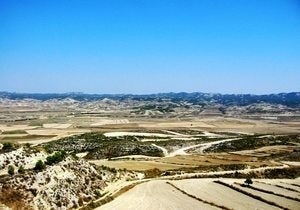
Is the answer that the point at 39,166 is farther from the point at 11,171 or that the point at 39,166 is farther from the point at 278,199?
the point at 278,199

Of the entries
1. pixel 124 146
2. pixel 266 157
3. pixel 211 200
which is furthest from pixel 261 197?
pixel 124 146

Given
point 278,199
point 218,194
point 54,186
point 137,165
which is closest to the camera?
point 54,186

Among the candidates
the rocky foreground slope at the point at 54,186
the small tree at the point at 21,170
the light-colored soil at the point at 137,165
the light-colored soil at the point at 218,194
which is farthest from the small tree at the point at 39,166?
the light-colored soil at the point at 137,165

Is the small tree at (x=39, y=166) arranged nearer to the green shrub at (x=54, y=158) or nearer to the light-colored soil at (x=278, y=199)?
the green shrub at (x=54, y=158)

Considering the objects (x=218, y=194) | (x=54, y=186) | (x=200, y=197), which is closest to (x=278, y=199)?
(x=218, y=194)

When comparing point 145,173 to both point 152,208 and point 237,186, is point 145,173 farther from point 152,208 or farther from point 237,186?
point 152,208
